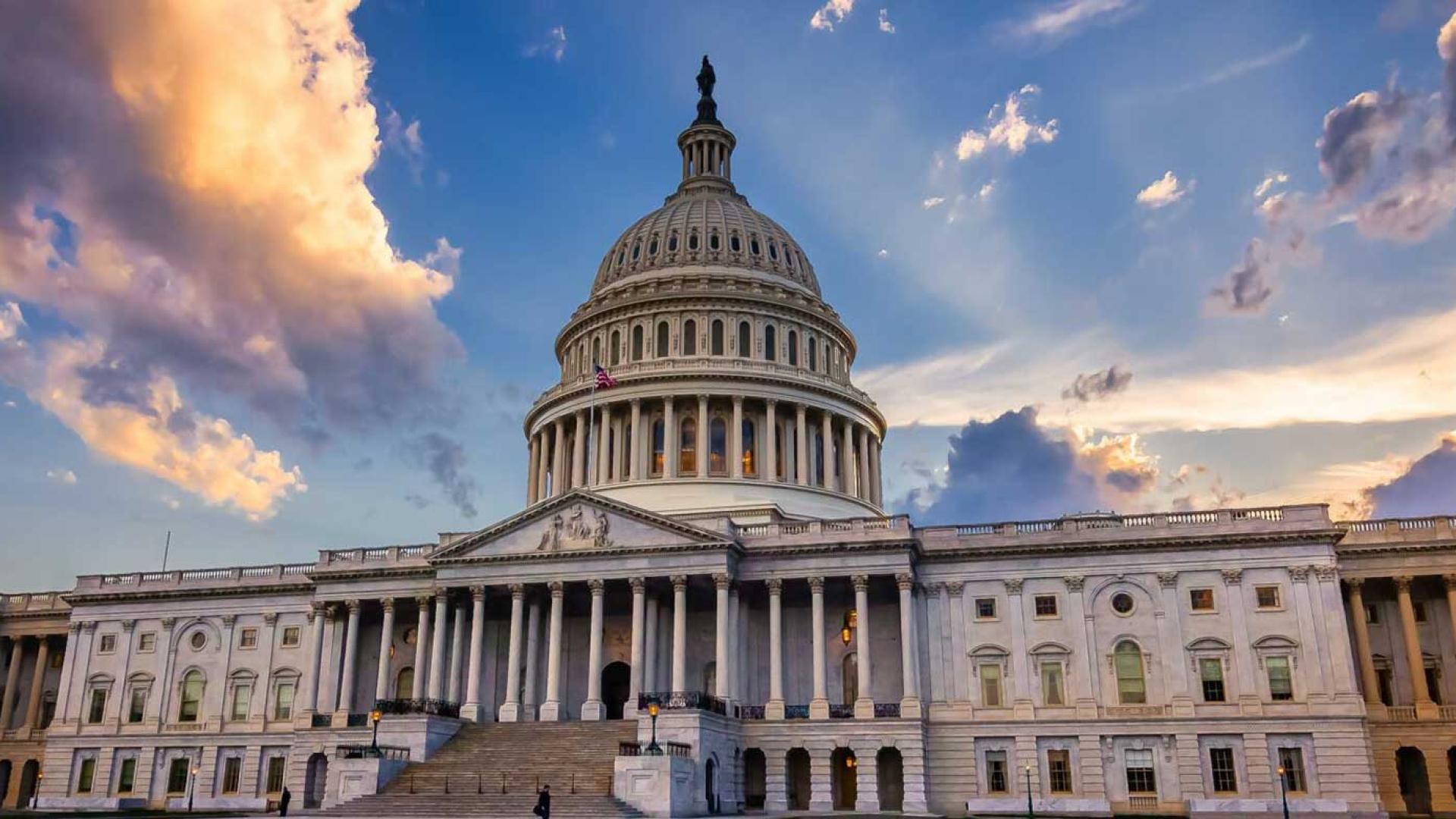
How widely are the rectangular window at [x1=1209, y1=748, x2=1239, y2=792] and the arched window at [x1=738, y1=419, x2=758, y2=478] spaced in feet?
106

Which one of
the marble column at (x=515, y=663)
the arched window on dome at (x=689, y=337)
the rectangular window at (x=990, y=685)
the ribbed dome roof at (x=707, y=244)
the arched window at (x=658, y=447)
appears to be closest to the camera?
the rectangular window at (x=990, y=685)

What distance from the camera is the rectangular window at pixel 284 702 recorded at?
70500 millimetres

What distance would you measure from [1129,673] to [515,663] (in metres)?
30.4

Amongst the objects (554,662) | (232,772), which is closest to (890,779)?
(554,662)

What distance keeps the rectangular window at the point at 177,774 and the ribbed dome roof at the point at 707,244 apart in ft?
138

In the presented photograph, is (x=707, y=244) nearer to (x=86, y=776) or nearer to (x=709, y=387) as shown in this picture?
(x=709, y=387)

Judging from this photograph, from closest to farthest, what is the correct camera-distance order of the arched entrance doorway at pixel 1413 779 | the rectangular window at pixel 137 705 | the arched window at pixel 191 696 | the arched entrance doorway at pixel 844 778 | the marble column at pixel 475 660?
the arched entrance doorway at pixel 1413 779 → the arched entrance doorway at pixel 844 778 → the marble column at pixel 475 660 → the arched window at pixel 191 696 → the rectangular window at pixel 137 705

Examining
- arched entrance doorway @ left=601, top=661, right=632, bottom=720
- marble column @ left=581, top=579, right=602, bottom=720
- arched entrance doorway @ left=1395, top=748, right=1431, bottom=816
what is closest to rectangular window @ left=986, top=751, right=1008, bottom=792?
marble column @ left=581, top=579, right=602, bottom=720

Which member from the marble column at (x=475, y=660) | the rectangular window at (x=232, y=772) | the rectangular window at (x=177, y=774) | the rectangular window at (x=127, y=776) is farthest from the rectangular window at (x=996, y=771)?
the rectangular window at (x=127, y=776)

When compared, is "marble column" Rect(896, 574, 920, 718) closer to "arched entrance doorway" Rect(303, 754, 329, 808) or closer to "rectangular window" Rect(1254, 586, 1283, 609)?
"rectangular window" Rect(1254, 586, 1283, 609)

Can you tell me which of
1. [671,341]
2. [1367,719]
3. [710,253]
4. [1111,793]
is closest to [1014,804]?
[1111,793]

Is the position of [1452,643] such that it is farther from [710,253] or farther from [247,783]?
[247,783]

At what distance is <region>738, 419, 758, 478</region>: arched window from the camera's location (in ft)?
255

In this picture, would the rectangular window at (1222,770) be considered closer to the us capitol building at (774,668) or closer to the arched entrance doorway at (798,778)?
the us capitol building at (774,668)
